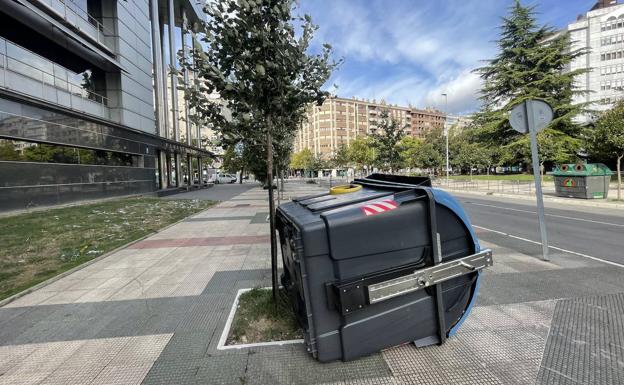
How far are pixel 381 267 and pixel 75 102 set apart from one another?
1986 centimetres

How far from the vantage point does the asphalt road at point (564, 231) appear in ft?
20.4

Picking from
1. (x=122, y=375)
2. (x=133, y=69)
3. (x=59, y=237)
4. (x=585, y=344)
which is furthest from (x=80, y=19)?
(x=585, y=344)

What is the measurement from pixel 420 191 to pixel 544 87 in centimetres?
4108

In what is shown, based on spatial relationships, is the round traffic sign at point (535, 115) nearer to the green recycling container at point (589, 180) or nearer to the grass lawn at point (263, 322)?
the grass lawn at point (263, 322)

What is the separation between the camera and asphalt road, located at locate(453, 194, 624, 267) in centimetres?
623

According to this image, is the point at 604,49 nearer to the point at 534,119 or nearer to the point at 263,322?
the point at 534,119

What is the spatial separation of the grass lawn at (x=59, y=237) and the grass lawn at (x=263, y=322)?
3.73 metres

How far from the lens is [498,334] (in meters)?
3.10

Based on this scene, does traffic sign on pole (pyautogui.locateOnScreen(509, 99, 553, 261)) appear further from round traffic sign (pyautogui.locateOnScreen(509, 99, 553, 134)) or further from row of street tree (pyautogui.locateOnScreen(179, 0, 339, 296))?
row of street tree (pyautogui.locateOnScreen(179, 0, 339, 296))

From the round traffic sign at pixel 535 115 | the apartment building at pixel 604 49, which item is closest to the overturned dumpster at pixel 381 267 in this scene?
the round traffic sign at pixel 535 115

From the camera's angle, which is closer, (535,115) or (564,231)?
(535,115)

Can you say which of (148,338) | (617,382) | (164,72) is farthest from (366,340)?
(164,72)

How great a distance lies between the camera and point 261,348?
2.93 m

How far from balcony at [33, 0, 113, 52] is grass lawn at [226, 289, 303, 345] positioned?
16562 mm
